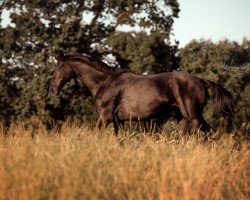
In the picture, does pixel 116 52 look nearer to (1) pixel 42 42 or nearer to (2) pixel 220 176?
(1) pixel 42 42

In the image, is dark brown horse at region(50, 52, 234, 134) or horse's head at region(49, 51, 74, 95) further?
horse's head at region(49, 51, 74, 95)

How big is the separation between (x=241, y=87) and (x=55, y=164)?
3434 cm

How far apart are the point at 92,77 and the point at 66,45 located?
18926 millimetres

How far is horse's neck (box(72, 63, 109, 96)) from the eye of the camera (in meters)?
9.88

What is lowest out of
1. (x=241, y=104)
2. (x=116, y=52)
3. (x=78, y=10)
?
(x=241, y=104)

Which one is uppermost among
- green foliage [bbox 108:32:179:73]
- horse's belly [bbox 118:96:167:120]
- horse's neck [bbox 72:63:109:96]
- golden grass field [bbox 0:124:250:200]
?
green foliage [bbox 108:32:179:73]

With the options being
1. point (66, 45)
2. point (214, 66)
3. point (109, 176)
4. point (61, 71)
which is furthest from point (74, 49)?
point (109, 176)

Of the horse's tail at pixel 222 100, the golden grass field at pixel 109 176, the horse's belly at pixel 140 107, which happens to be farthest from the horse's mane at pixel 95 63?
the golden grass field at pixel 109 176

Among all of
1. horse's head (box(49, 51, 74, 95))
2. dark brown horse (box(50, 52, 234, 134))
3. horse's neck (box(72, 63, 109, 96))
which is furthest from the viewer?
horse's head (box(49, 51, 74, 95))

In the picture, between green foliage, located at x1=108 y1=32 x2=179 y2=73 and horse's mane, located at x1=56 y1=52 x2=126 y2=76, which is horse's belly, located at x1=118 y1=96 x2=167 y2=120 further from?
green foliage, located at x1=108 y1=32 x2=179 y2=73

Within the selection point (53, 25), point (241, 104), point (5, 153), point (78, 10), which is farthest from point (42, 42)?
point (5, 153)

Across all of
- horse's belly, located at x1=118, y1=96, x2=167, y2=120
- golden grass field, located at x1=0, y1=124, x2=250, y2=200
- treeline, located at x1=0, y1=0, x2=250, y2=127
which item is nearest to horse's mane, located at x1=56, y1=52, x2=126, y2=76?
horse's belly, located at x1=118, y1=96, x2=167, y2=120

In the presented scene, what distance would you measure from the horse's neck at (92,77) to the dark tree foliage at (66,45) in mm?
16098

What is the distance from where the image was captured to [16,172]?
515 centimetres
